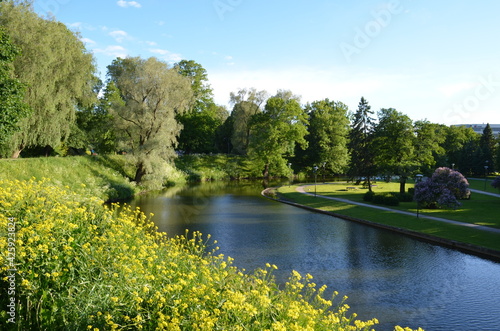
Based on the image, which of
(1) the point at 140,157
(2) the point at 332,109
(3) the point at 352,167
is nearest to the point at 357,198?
(3) the point at 352,167

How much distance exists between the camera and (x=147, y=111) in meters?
39.9

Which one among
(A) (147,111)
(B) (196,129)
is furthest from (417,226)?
(B) (196,129)

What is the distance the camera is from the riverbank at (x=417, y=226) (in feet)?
60.2

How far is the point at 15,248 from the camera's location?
267 inches

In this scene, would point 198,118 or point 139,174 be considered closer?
point 139,174

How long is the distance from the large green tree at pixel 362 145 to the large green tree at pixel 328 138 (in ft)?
73.4

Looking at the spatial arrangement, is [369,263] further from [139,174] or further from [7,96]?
[139,174]

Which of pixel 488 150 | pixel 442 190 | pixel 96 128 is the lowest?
pixel 442 190

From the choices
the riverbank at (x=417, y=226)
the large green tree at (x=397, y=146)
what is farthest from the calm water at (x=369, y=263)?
the large green tree at (x=397, y=146)

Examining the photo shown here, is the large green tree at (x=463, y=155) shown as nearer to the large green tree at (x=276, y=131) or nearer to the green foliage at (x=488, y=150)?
the green foliage at (x=488, y=150)

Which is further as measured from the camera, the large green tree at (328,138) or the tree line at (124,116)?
the large green tree at (328,138)

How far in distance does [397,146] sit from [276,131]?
80.9 feet

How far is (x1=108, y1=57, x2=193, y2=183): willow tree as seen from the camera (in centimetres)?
3925

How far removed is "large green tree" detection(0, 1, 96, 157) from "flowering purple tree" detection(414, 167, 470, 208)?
33108mm
